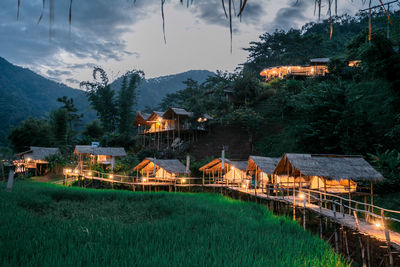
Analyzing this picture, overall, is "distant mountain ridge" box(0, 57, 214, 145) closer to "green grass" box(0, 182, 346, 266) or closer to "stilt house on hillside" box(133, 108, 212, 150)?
"stilt house on hillside" box(133, 108, 212, 150)

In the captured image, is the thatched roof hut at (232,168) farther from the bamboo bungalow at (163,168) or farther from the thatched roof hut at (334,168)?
the thatched roof hut at (334,168)

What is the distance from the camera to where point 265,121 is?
1107 inches

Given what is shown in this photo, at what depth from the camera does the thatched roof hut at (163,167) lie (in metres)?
19.6

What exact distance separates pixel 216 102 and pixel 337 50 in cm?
2130

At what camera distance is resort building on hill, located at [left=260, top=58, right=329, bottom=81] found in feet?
99.9

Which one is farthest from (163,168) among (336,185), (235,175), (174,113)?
(336,185)

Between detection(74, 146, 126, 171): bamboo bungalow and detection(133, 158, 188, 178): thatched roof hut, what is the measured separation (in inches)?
174

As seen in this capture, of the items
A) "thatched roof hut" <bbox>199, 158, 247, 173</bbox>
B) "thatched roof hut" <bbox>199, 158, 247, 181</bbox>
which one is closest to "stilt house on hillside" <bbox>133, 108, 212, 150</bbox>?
"thatched roof hut" <bbox>199, 158, 247, 173</bbox>

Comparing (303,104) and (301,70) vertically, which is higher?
(301,70)

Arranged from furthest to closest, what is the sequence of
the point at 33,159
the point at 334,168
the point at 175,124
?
the point at 175,124 → the point at 33,159 → the point at 334,168

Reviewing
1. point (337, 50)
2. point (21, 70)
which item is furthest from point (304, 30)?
point (21, 70)

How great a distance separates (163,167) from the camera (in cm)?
1950

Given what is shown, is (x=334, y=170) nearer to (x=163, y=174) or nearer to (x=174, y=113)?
(x=163, y=174)

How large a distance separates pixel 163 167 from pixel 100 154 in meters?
8.73
